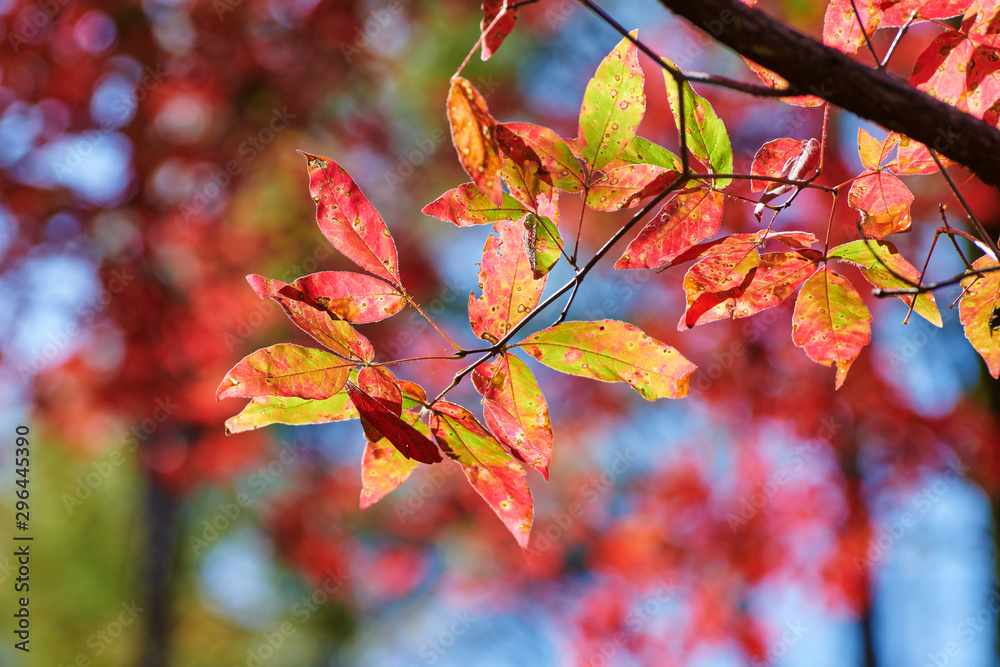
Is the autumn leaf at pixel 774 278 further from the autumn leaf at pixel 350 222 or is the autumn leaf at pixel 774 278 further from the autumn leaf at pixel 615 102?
the autumn leaf at pixel 350 222

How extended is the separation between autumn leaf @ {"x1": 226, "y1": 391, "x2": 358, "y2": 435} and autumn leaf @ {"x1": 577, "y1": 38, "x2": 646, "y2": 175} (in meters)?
0.32

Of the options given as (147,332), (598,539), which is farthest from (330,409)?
(598,539)

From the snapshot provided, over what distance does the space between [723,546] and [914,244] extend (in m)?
1.85

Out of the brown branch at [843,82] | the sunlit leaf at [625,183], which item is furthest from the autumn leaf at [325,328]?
the brown branch at [843,82]

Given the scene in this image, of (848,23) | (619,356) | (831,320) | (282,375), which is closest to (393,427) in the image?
(282,375)

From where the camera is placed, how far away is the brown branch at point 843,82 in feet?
1.36

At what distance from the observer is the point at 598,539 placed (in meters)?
4.55

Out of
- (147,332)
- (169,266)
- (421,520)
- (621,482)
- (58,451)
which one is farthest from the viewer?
(58,451)

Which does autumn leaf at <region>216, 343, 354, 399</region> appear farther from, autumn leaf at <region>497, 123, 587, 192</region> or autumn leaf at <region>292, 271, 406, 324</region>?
autumn leaf at <region>497, 123, 587, 192</region>

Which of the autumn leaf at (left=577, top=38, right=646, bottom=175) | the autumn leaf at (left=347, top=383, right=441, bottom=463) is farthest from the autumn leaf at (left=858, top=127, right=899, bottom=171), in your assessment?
the autumn leaf at (left=347, top=383, right=441, bottom=463)

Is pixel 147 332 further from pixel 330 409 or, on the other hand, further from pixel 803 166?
pixel 803 166

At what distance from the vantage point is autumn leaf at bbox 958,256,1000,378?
0.60 m

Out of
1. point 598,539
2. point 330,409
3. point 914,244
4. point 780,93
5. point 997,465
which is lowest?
point 598,539

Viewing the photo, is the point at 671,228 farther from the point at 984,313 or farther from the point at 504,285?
the point at 984,313
